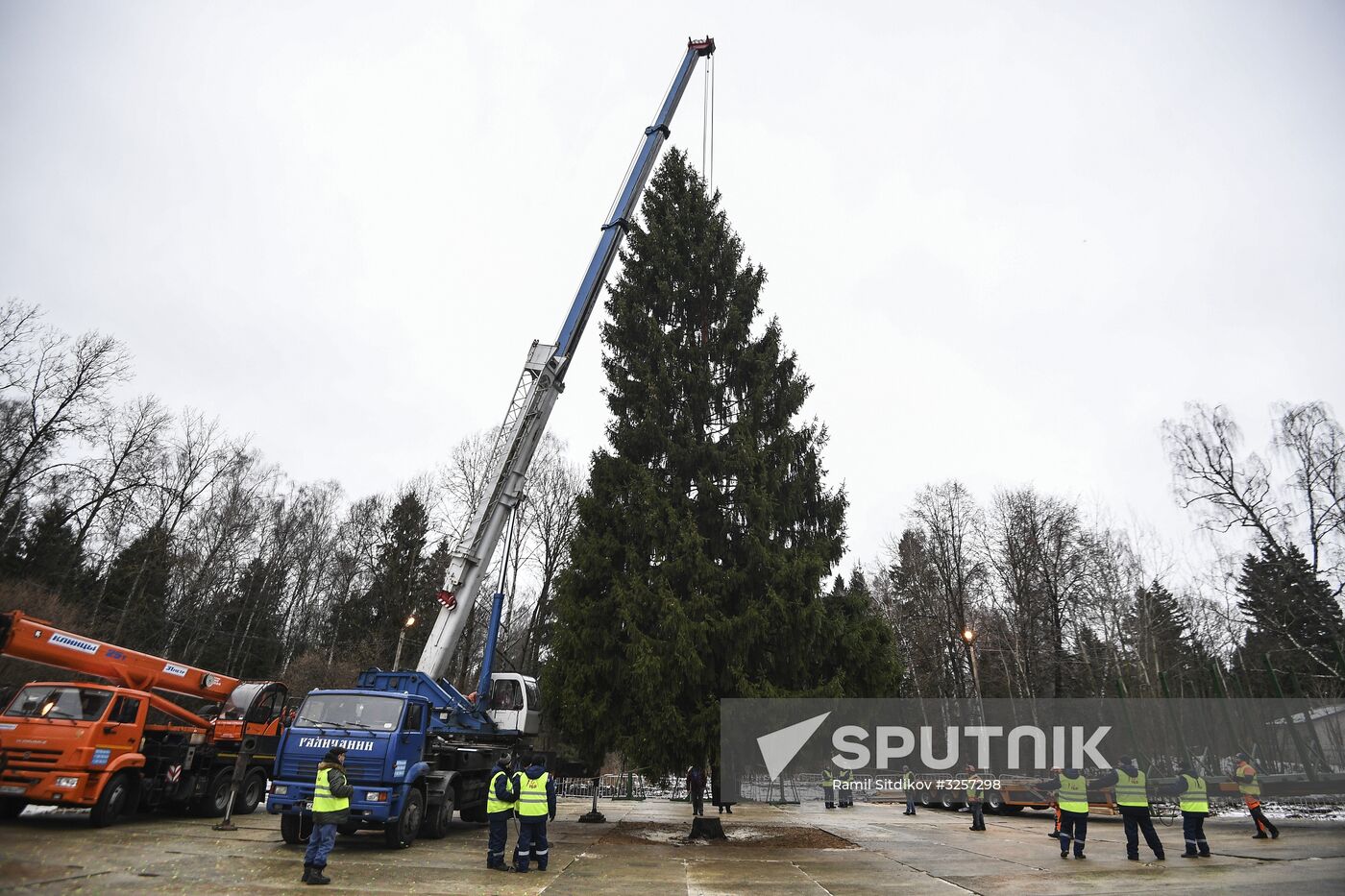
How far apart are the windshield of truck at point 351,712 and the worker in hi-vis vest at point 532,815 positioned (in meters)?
2.79

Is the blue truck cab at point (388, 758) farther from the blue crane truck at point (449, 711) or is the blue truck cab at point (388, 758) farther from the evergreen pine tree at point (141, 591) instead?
the evergreen pine tree at point (141, 591)

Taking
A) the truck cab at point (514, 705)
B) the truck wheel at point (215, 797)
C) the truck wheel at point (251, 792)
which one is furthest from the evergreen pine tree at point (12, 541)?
the truck cab at point (514, 705)

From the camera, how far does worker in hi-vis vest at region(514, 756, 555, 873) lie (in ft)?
29.5

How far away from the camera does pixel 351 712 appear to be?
10727 millimetres

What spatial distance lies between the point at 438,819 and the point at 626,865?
3.93 metres

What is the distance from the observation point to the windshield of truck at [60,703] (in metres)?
10.5

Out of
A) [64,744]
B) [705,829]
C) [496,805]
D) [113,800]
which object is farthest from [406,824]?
[705,829]

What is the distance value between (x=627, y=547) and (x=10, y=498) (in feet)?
87.8

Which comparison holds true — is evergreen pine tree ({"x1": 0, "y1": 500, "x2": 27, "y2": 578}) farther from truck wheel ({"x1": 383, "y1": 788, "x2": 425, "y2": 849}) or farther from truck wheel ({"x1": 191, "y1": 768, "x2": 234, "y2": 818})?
truck wheel ({"x1": 383, "y1": 788, "x2": 425, "y2": 849})

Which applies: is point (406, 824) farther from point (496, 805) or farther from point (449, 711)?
point (449, 711)

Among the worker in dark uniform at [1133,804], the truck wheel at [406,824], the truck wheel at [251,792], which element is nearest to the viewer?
the truck wheel at [406,824]

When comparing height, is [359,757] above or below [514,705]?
below

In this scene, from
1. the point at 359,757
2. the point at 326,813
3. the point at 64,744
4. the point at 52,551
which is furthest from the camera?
the point at 52,551

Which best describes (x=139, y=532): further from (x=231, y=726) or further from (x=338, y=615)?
(x=231, y=726)
